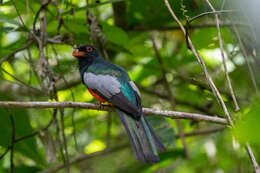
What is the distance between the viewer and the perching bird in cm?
266

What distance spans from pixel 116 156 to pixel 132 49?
1.88 meters

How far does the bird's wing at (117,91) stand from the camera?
2940 millimetres

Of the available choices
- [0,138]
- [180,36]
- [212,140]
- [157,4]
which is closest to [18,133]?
[0,138]

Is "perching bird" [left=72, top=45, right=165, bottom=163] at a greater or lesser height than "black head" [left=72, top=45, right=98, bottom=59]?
lesser

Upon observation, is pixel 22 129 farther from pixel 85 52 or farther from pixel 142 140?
pixel 142 140

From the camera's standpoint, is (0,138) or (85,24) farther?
(85,24)

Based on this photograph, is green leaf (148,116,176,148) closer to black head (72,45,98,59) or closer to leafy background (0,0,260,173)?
leafy background (0,0,260,173)

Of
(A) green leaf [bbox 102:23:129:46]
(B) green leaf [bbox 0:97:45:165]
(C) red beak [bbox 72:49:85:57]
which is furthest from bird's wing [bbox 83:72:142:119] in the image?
(B) green leaf [bbox 0:97:45:165]

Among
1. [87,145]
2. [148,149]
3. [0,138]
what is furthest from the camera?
[87,145]

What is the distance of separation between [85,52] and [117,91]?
116 cm

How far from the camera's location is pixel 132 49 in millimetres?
4922

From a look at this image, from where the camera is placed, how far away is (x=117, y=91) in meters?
3.21

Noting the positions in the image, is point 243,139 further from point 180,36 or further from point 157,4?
point 180,36

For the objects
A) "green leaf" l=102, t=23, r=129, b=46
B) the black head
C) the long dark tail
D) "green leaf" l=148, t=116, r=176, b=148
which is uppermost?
"green leaf" l=102, t=23, r=129, b=46
